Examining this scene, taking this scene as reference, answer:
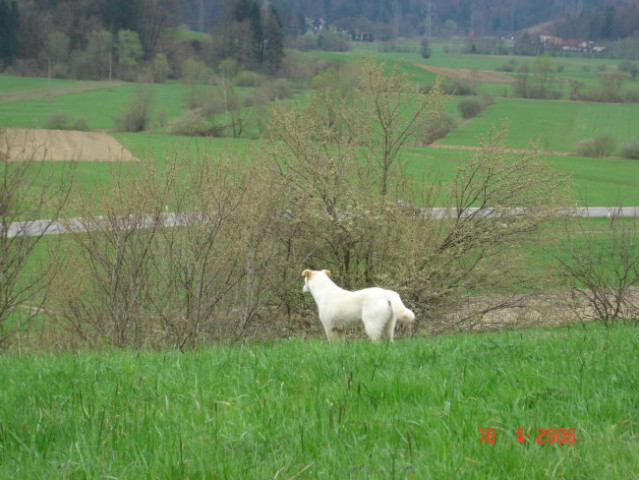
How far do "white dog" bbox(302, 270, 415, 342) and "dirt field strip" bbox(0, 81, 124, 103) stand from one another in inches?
3127

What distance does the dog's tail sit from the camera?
9875 mm

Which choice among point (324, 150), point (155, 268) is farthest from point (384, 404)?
point (324, 150)

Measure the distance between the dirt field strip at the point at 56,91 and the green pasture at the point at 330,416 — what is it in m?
85.1

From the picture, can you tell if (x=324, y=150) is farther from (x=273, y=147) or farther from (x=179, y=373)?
(x=179, y=373)

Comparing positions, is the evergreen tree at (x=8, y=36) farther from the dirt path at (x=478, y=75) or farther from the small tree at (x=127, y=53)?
the dirt path at (x=478, y=75)

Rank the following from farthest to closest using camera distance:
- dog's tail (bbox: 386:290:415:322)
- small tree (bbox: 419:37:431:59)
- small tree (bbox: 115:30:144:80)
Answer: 1. small tree (bbox: 419:37:431:59)
2. small tree (bbox: 115:30:144:80)
3. dog's tail (bbox: 386:290:415:322)

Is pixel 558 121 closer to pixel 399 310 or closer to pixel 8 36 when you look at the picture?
pixel 8 36

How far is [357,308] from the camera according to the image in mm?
11078

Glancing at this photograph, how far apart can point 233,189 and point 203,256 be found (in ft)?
7.81

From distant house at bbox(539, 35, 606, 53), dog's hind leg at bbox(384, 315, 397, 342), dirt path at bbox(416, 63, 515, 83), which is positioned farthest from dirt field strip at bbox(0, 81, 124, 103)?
distant house at bbox(539, 35, 606, 53)

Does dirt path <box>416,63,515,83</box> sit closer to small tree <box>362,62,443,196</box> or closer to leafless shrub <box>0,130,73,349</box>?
small tree <box>362,62,443,196</box>

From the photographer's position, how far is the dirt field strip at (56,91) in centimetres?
8500

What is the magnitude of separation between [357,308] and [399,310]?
1032 mm
